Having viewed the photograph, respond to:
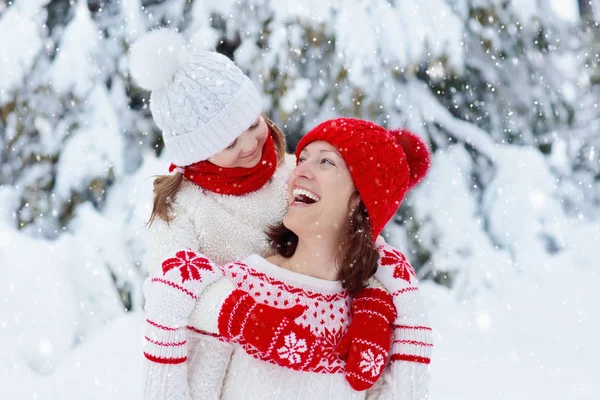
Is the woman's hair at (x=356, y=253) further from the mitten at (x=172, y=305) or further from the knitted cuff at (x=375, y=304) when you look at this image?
the mitten at (x=172, y=305)

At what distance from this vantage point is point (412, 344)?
1.99 m

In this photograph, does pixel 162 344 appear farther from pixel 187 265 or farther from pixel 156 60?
pixel 156 60

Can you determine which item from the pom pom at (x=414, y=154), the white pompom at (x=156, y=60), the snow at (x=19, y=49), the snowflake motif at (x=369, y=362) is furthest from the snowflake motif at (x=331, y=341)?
the snow at (x=19, y=49)

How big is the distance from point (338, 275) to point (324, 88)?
1792 millimetres

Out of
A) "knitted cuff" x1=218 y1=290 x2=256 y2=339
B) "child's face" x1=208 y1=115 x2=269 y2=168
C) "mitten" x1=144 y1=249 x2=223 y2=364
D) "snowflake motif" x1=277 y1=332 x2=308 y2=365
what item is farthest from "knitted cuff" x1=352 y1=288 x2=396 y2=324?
"child's face" x1=208 y1=115 x2=269 y2=168

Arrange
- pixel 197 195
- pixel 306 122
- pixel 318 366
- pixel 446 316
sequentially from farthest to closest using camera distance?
pixel 446 316, pixel 306 122, pixel 197 195, pixel 318 366

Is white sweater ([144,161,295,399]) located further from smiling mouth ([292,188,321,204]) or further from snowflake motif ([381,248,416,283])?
snowflake motif ([381,248,416,283])

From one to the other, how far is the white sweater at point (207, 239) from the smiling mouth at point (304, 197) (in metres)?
0.23

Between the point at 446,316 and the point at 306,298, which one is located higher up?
the point at 306,298

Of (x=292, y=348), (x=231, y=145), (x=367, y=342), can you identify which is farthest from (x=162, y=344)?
(x=231, y=145)

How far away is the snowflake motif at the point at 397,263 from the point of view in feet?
6.83

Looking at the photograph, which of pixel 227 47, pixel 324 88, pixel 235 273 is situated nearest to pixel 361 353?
pixel 235 273

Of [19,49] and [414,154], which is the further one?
[19,49]

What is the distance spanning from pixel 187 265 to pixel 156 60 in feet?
2.27
